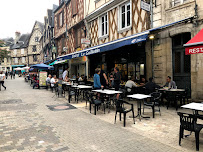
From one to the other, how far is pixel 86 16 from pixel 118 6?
4.24 meters

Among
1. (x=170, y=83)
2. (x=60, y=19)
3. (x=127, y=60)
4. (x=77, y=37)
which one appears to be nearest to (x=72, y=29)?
(x=77, y=37)

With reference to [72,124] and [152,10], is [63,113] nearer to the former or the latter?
[72,124]

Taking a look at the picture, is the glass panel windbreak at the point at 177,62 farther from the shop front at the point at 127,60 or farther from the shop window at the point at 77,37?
the shop window at the point at 77,37

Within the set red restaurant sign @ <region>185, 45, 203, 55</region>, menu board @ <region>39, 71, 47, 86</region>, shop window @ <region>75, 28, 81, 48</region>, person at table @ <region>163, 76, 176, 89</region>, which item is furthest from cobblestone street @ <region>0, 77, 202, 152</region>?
shop window @ <region>75, 28, 81, 48</region>

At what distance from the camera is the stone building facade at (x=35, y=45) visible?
36.3 meters

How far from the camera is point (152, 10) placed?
789cm

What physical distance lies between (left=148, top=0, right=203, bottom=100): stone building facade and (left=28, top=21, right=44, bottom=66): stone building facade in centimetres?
3264

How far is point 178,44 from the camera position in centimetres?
722

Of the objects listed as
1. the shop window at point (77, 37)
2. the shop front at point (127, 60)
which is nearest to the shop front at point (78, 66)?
the shop window at point (77, 37)

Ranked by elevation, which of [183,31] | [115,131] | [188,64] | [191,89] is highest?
[183,31]

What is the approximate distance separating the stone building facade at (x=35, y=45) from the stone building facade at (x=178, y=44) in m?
32.6

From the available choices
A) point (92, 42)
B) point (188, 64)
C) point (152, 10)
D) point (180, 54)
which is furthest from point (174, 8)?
point (92, 42)

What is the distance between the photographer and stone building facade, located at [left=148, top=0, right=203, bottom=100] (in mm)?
6277

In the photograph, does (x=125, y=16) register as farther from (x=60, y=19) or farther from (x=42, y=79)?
(x=60, y=19)
